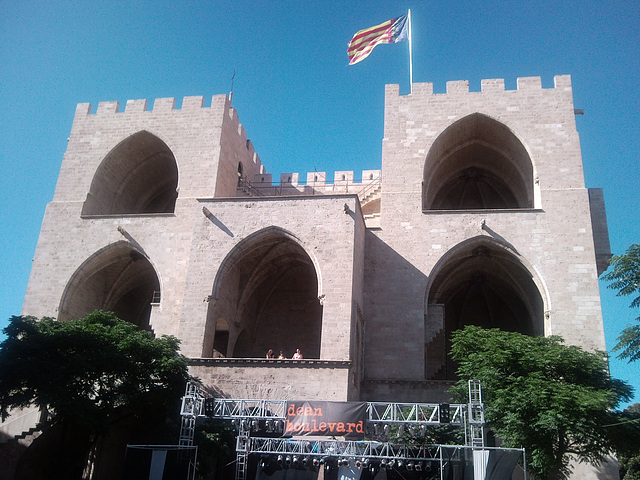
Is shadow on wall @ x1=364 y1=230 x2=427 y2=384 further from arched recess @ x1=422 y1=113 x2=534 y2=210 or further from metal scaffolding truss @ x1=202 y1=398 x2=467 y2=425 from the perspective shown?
metal scaffolding truss @ x1=202 y1=398 x2=467 y2=425

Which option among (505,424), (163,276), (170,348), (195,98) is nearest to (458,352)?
(505,424)

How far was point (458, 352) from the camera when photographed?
16.8 m

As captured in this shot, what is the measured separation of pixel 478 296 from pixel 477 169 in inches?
211

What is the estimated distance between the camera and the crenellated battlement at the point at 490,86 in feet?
70.6

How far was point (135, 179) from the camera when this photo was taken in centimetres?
2417

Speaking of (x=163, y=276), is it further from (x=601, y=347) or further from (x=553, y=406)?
(x=601, y=347)

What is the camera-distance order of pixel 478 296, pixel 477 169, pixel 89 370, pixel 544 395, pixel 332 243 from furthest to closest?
1. pixel 478 296
2. pixel 477 169
3. pixel 332 243
4. pixel 89 370
5. pixel 544 395

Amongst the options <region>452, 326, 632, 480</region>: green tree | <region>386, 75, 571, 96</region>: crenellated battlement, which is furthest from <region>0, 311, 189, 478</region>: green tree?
<region>386, 75, 571, 96</region>: crenellated battlement

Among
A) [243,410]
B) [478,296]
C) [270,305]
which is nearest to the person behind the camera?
[243,410]

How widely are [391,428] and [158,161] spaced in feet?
46.8

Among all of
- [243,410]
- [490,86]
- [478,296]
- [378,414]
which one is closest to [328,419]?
[378,414]

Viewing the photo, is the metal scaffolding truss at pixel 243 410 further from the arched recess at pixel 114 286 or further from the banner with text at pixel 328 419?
the arched recess at pixel 114 286

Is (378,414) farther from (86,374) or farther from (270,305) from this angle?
(270,305)

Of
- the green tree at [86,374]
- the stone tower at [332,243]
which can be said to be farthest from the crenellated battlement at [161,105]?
the green tree at [86,374]
